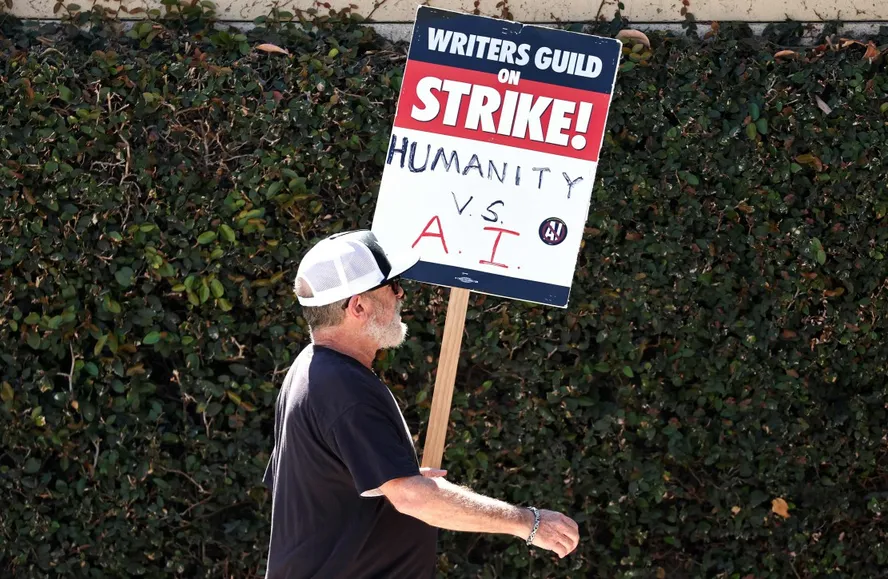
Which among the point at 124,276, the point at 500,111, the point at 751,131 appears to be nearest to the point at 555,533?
the point at 500,111

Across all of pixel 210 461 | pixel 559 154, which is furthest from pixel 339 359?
pixel 210 461

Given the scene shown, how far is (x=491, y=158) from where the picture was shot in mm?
3865

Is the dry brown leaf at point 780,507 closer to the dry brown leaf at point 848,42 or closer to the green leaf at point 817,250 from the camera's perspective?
the green leaf at point 817,250

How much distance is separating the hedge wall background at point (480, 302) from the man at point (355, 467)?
1656mm

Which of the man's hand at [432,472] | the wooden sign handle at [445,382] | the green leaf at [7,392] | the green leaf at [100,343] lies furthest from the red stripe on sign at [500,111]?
the green leaf at [7,392]

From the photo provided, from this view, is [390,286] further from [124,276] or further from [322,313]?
[124,276]

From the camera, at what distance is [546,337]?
4641 millimetres

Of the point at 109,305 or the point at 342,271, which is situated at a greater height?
the point at 342,271

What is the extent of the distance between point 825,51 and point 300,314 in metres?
2.39

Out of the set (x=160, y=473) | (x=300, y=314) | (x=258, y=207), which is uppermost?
(x=258, y=207)

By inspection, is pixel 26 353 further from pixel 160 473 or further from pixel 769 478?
pixel 769 478

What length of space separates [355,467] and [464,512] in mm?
298

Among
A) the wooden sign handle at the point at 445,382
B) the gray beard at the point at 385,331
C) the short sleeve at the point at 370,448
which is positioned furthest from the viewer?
the wooden sign handle at the point at 445,382

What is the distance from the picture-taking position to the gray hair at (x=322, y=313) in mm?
2961
